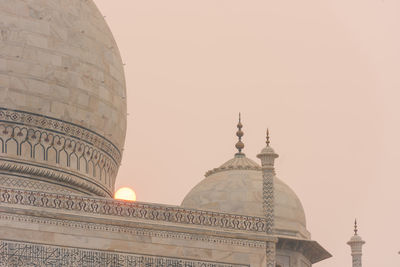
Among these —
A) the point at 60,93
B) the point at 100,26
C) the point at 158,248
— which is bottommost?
the point at 158,248

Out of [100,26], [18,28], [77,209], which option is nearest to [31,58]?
[18,28]

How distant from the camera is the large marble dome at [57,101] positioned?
49.3 feet

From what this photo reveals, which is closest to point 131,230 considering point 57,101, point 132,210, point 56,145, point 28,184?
point 132,210

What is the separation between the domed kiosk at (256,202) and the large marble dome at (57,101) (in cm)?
177

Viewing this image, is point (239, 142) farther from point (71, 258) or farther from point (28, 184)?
point (71, 258)

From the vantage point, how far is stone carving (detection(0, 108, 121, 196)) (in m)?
15.0

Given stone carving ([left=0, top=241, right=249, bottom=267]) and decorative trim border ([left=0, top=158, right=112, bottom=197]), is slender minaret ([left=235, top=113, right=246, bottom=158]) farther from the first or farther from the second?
stone carving ([left=0, top=241, right=249, bottom=267])

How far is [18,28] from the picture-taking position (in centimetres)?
1546

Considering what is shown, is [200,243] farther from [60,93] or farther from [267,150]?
[60,93]

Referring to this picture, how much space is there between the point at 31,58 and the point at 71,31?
0.76 meters

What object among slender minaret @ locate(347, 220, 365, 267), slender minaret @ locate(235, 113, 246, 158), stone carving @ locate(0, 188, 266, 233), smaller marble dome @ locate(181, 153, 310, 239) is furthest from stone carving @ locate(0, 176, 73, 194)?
slender minaret @ locate(347, 220, 365, 267)

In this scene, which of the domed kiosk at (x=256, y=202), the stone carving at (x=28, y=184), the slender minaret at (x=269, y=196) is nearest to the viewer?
the slender minaret at (x=269, y=196)

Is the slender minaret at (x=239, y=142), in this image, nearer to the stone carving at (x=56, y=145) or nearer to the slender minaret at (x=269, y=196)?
the stone carving at (x=56, y=145)

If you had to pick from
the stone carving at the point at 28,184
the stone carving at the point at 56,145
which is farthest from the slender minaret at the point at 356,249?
the stone carving at the point at 28,184
